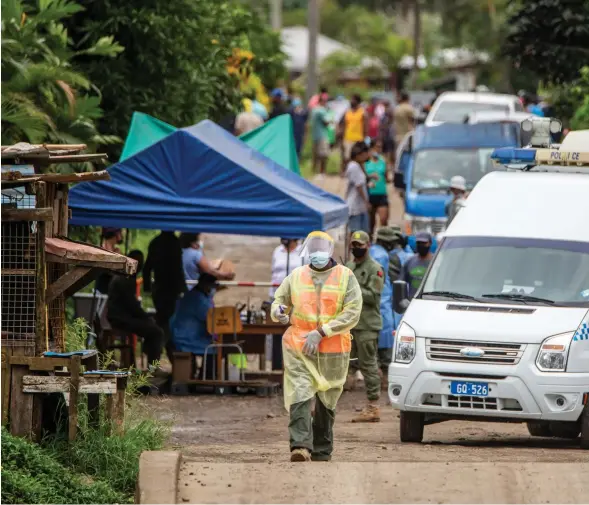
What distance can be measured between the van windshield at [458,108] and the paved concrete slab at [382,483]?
2451 centimetres

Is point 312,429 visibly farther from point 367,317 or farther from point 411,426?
point 367,317

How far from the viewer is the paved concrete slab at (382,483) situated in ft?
32.7

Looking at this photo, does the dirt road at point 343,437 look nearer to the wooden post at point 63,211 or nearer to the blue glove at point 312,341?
the blue glove at point 312,341

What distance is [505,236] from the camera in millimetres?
14141

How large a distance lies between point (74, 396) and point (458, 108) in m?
24.7

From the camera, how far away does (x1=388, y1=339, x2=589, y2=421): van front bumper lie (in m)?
12.8

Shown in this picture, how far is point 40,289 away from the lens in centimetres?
1192

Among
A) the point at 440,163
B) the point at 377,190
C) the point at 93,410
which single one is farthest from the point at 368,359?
the point at 440,163

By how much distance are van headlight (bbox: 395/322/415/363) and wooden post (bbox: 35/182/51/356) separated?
10.2 feet

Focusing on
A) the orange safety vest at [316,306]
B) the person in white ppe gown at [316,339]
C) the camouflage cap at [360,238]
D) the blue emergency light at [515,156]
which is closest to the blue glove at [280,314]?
the person in white ppe gown at [316,339]

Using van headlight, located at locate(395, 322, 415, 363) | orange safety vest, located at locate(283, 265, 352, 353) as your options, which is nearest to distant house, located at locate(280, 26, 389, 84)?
van headlight, located at locate(395, 322, 415, 363)

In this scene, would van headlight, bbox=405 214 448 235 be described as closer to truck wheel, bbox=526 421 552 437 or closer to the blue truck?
the blue truck

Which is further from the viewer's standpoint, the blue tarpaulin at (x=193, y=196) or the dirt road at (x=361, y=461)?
the blue tarpaulin at (x=193, y=196)

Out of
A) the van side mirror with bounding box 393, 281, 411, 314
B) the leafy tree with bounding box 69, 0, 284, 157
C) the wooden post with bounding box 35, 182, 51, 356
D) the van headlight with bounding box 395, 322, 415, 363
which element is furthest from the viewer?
the leafy tree with bounding box 69, 0, 284, 157
